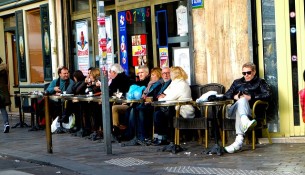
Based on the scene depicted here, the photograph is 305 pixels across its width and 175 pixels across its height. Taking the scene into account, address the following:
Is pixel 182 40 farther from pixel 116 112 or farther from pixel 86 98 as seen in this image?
pixel 86 98

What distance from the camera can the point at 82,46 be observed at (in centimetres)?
1733

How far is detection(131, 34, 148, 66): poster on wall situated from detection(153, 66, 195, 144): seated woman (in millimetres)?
2885

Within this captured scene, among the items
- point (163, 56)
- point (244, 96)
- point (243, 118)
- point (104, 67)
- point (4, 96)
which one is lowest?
point (243, 118)

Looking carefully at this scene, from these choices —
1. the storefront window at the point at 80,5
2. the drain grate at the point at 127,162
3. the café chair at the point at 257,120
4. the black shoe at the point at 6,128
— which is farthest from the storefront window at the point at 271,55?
the black shoe at the point at 6,128

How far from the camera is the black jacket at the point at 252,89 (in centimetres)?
1080

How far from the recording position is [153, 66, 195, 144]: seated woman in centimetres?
1142

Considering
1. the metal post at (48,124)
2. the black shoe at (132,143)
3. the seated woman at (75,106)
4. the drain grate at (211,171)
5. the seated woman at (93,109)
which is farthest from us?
the seated woman at (75,106)

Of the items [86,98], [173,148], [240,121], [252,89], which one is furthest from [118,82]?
[240,121]

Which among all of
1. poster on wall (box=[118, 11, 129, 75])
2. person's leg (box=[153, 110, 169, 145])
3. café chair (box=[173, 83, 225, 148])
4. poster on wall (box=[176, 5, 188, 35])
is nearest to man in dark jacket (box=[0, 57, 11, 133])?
poster on wall (box=[118, 11, 129, 75])

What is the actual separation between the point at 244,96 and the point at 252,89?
0.33 metres

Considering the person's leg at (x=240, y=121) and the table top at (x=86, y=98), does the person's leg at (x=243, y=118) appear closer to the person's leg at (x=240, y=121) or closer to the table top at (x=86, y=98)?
the person's leg at (x=240, y=121)

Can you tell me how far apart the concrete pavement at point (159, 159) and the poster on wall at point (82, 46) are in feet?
15.0

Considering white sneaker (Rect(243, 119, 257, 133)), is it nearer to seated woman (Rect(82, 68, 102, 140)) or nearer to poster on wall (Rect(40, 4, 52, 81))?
seated woman (Rect(82, 68, 102, 140))

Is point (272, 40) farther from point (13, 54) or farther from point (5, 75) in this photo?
point (13, 54)
